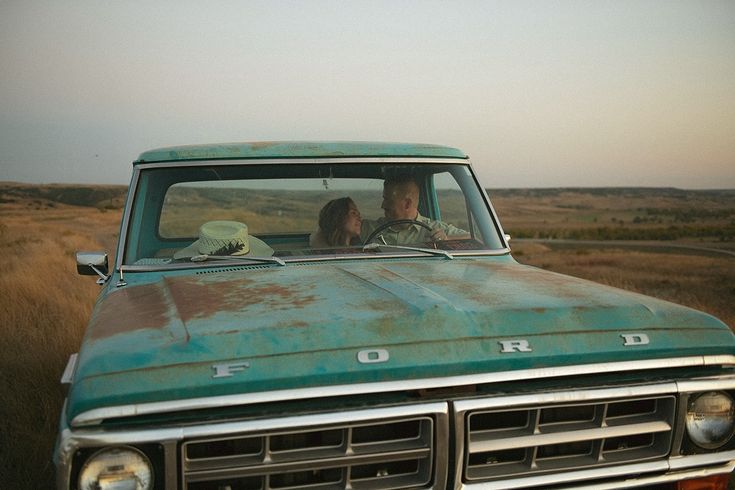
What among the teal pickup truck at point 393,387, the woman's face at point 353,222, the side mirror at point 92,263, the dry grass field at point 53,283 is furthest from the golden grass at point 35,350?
the woman's face at point 353,222

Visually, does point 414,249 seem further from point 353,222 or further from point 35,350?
point 35,350

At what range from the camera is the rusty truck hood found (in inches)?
70.6

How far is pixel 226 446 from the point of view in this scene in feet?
5.92

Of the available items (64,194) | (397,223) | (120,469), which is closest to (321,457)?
(120,469)

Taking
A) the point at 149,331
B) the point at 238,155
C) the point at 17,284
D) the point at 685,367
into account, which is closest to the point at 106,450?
the point at 149,331

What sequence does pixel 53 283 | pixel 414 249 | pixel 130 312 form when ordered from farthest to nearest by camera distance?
pixel 53 283 → pixel 414 249 → pixel 130 312

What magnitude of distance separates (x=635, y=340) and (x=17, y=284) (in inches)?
380

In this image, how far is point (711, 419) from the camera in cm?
216

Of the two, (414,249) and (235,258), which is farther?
(414,249)

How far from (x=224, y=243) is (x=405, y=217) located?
94cm

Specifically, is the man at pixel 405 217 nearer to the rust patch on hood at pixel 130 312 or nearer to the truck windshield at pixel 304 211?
the truck windshield at pixel 304 211

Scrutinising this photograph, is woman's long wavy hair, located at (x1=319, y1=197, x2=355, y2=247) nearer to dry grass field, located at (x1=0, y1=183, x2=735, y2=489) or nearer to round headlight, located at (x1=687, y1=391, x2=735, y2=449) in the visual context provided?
round headlight, located at (x1=687, y1=391, x2=735, y2=449)

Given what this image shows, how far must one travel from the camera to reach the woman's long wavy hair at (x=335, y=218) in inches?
133

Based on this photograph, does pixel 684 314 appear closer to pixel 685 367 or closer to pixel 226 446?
pixel 685 367
